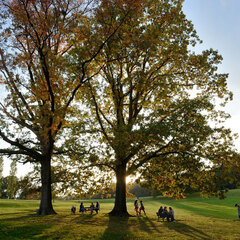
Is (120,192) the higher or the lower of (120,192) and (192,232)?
the higher

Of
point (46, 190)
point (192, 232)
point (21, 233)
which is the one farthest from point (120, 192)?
point (21, 233)

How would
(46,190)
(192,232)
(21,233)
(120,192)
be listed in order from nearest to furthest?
(21,233)
(192,232)
(46,190)
(120,192)

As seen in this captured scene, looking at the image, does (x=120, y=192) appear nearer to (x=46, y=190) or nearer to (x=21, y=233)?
(x=46, y=190)

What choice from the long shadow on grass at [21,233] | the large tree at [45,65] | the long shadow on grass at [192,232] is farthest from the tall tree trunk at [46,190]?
the long shadow on grass at [192,232]

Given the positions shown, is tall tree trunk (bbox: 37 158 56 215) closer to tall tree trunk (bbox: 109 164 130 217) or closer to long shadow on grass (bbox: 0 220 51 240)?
tall tree trunk (bbox: 109 164 130 217)

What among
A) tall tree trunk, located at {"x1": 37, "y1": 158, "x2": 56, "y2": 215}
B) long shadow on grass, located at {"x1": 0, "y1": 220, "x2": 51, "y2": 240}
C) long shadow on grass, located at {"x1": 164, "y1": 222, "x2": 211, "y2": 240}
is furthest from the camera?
tall tree trunk, located at {"x1": 37, "y1": 158, "x2": 56, "y2": 215}

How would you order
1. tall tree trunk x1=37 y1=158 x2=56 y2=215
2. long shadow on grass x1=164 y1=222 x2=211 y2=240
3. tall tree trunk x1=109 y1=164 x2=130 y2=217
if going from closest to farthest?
1. long shadow on grass x1=164 y1=222 x2=211 y2=240
2. tall tree trunk x1=37 y1=158 x2=56 y2=215
3. tall tree trunk x1=109 y1=164 x2=130 y2=217

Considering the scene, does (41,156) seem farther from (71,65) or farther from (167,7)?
(167,7)

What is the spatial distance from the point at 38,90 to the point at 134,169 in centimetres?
1139

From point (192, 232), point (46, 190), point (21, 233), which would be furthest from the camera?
point (46, 190)

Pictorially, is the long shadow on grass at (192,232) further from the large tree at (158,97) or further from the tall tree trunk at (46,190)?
the tall tree trunk at (46,190)

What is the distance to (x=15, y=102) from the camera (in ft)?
68.9

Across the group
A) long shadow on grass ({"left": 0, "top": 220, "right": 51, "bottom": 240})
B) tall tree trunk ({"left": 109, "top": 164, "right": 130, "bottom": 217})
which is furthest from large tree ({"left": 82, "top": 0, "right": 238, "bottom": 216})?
long shadow on grass ({"left": 0, "top": 220, "right": 51, "bottom": 240})

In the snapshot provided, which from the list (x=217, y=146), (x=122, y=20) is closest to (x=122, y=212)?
(x=217, y=146)
